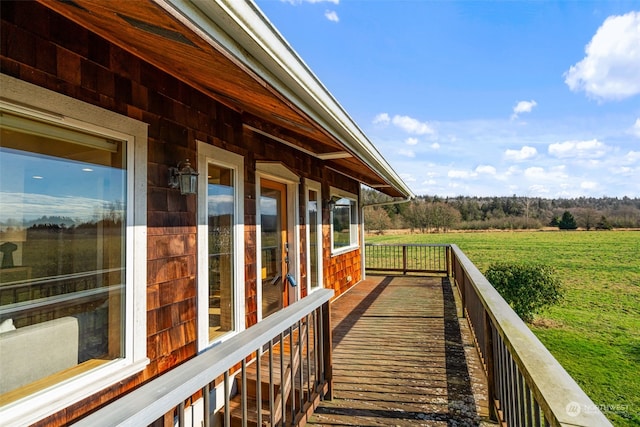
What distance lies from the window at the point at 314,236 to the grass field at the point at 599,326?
12.4 ft

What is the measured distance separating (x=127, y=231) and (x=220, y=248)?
103cm

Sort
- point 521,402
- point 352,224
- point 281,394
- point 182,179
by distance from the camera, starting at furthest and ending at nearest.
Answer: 1. point 352,224
2. point 182,179
3. point 281,394
4. point 521,402

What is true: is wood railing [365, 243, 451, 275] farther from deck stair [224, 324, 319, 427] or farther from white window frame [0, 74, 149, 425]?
white window frame [0, 74, 149, 425]

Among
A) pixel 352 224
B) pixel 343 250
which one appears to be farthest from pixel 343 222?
pixel 352 224

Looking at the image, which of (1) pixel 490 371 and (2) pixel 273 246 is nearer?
(1) pixel 490 371

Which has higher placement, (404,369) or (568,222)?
(568,222)

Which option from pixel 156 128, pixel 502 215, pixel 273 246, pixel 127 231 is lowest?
pixel 273 246

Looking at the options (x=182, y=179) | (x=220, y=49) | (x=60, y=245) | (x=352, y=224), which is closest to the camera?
(x=220, y=49)

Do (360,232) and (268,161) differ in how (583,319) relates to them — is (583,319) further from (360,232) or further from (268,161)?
(268,161)

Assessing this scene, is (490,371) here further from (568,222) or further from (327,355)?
(568,222)

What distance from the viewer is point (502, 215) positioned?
42.4 m

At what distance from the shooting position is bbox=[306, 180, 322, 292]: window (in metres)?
5.27

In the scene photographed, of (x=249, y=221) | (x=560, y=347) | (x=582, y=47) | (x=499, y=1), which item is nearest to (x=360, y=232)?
(x=560, y=347)

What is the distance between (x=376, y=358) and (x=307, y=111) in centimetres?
275
